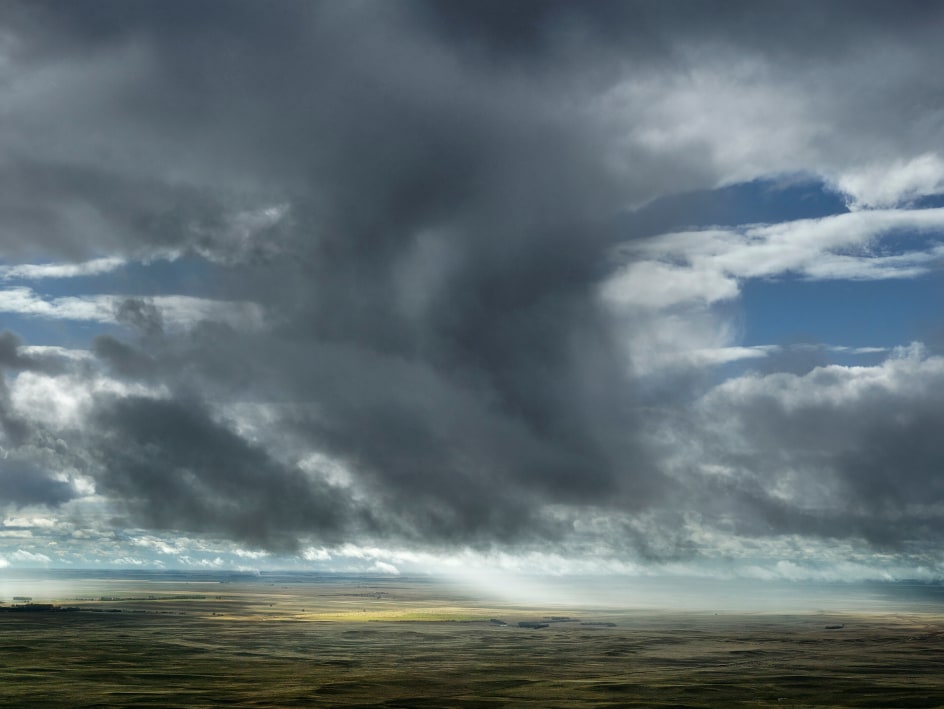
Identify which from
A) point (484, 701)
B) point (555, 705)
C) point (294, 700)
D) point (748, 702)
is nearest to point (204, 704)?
point (294, 700)

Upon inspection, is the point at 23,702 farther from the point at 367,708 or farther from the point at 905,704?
the point at 905,704

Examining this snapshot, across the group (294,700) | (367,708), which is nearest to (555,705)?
(367,708)

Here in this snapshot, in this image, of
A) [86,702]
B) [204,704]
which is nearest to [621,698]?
[204,704]

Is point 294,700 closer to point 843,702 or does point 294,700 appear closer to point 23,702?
point 23,702

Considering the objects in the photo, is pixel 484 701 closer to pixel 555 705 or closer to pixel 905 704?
pixel 555 705

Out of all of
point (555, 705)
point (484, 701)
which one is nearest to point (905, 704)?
point (555, 705)

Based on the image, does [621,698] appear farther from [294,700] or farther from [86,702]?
[86,702]

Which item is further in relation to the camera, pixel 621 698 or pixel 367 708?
pixel 621 698
